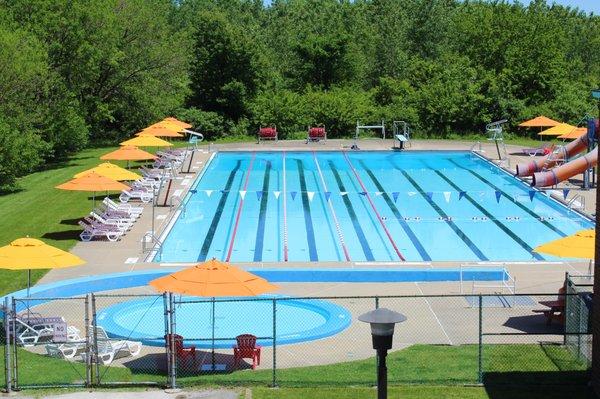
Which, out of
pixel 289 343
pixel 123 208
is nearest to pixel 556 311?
pixel 289 343

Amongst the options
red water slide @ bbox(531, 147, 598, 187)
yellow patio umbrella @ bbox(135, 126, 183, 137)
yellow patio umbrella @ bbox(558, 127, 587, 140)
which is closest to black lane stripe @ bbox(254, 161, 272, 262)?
yellow patio umbrella @ bbox(135, 126, 183, 137)

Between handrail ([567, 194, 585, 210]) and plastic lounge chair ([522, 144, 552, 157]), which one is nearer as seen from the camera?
handrail ([567, 194, 585, 210])

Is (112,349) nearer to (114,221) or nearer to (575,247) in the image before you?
(575,247)

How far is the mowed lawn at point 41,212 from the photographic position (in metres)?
25.0

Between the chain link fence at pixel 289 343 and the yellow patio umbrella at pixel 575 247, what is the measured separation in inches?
39.3

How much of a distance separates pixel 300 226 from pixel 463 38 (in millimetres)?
41187

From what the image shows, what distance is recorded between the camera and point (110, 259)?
925 inches

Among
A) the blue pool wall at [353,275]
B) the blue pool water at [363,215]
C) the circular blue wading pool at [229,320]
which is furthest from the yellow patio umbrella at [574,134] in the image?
the circular blue wading pool at [229,320]

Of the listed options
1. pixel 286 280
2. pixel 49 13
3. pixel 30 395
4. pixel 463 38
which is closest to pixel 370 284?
pixel 286 280

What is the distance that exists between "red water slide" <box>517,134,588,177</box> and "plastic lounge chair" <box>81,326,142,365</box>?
81.9 ft

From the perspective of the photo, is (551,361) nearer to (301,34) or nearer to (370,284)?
(370,284)

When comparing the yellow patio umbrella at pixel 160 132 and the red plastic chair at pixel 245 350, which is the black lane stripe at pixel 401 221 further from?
the red plastic chair at pixel 245 350

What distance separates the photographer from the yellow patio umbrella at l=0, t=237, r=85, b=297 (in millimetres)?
16828

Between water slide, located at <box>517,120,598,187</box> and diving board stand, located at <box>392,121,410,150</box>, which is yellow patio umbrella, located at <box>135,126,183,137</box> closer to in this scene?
diving board stand, located at <box>392,121,410,150</box>
